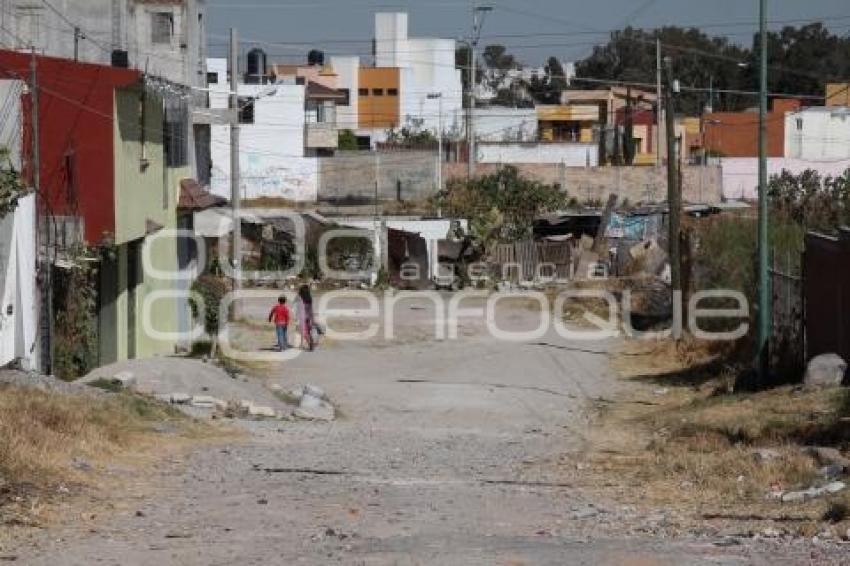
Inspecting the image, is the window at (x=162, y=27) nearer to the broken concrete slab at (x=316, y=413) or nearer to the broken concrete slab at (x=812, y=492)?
the broken concrete slab at (x=316, y=413)

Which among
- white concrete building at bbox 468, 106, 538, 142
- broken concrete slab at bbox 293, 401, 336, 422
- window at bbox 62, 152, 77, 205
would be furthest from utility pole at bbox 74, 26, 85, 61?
white concrete building at bbox 468, 106, 538, 142

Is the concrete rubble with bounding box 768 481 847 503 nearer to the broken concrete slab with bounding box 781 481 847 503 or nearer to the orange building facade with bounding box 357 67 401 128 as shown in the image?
the broken concrete slab with bounding box 781 481 847 503

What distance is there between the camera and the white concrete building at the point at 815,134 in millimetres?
94750

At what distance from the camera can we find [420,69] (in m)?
117

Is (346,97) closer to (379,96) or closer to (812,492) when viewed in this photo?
(379,96)

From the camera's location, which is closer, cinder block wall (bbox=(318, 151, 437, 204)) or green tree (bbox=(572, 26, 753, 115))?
cinder block wall (bbox=(318, 151, 437, 204))

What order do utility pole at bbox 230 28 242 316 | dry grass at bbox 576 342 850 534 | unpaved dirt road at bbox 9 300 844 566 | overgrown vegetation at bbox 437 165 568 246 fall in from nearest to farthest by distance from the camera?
unpaved dirt road at bbox 9 300 844 566
dry grass at bbox 576 342 850 534
utility pole at bbox 230 28 242 316
overgrown vegetation at bbox 437 165 568 246

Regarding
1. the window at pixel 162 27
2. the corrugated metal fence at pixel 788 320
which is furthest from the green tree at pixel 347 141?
the corrugated metal fence at pixel 788 320

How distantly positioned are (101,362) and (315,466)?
11.8m

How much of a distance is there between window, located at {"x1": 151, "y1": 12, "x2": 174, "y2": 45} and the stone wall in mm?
24961

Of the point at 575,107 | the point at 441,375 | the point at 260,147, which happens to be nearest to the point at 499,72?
the point at 575,107

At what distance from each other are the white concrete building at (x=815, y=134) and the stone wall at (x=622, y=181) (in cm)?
1850

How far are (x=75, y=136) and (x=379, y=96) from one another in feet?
288

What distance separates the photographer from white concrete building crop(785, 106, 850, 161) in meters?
94.8
